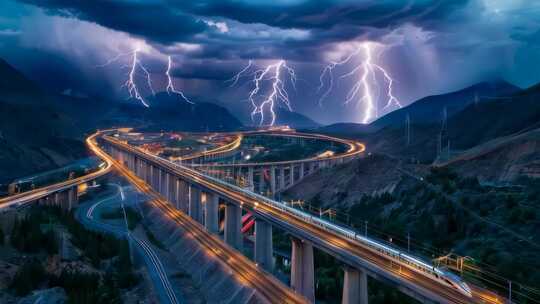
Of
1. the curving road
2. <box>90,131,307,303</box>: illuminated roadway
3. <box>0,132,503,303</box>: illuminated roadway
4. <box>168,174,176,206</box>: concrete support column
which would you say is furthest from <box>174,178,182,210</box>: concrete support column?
the curving road

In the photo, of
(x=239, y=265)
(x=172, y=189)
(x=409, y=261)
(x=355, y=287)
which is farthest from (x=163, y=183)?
(x=409, y=261)

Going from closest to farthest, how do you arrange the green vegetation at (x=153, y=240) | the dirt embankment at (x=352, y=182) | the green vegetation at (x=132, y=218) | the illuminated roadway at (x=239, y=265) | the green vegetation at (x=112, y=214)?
1. the illuminated roadway at (x=239, y=265)
2. the green vegetation at (x=153, y=240)
3. the green vegetation at (x=132, y=218)
4. the dirt embankment at (x=352, y=182)
5. the green vegetation at (x=112, y=214)

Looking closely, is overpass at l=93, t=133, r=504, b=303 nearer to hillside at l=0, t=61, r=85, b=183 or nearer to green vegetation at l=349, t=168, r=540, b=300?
green vegetation at l=349, t=168, r=540, b=300

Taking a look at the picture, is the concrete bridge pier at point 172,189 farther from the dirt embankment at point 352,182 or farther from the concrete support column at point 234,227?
the concrete support column at point 234,227

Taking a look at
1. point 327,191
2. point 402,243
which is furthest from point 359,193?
point 402,243

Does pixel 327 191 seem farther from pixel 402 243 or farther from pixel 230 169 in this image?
pixel 402 243

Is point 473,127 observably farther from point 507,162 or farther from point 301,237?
point 301,237

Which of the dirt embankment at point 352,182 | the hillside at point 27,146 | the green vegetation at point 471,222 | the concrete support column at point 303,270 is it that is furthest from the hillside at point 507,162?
the hillside at point 27,146
